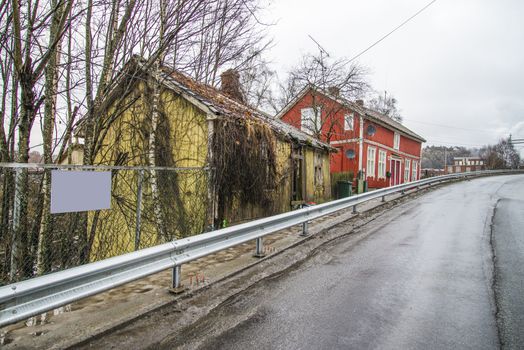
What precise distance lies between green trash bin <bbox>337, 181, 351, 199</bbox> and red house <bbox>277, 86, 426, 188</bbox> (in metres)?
5.29

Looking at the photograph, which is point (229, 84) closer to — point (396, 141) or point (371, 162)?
point (371, 162)

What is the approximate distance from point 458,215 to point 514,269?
4841 mm

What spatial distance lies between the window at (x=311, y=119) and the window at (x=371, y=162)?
4.41 m

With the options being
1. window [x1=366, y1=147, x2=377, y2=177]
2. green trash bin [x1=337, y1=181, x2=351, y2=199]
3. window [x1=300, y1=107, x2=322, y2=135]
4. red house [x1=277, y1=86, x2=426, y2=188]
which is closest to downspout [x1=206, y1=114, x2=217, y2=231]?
green trash bin [x1=337, y1=181, x2=351, y2=199]

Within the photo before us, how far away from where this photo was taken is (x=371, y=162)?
24.1 metres

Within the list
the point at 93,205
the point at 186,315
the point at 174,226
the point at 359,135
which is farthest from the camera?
the point at 359,135

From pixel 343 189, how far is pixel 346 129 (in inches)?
365

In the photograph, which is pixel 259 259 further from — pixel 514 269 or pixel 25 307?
pixel 514 269

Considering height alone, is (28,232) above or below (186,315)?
above

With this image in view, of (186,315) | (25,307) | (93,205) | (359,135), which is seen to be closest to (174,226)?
(93,205)

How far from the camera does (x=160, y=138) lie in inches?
352

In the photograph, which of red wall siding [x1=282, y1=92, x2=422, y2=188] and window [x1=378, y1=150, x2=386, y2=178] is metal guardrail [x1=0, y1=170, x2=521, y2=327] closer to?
red wall siding [x1=282, y1=92, x2=422, y2=188]

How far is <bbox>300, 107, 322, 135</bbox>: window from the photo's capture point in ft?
71.8

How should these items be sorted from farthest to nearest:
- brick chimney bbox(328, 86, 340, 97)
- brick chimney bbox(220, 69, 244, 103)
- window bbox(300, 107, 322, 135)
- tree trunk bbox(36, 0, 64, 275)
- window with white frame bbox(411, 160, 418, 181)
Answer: window with white frame bbox(411, 160, 418, 181) < window bbox(300, 107, 322, 135) < brick chimney bbox(328, 86, 340, 97) < brick chimney bbox(220, 69, 244, 103) < tree trunk bbox(36, 0, 64, 275)
